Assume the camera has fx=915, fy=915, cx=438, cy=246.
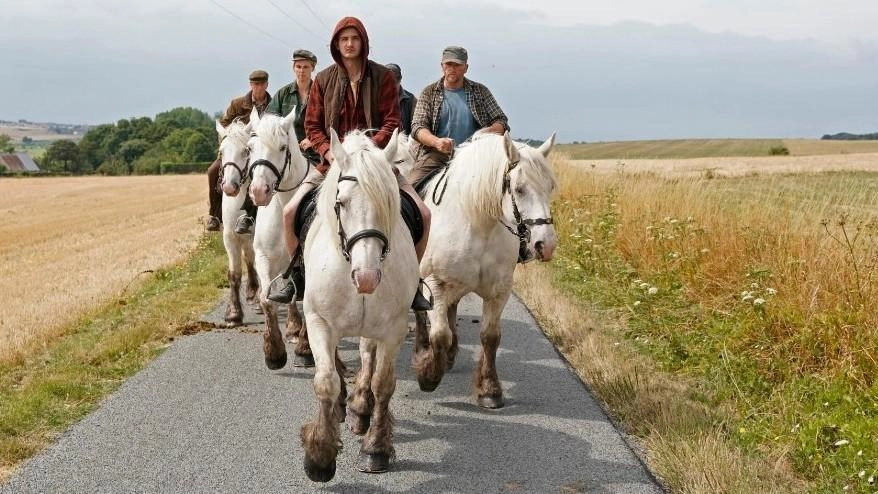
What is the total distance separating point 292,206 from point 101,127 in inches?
4672

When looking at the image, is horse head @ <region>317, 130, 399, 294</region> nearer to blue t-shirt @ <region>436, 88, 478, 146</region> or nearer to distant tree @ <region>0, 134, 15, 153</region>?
blue t-shirt @ <region>436, 88, 478, 146</region>

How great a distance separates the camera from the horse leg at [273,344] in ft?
25.9

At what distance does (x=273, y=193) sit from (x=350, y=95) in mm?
1395

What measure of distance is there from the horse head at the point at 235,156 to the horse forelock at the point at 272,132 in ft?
3.63

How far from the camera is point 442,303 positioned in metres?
7.13

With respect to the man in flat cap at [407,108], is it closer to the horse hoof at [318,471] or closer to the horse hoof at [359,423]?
the horse hoof at [359,423]

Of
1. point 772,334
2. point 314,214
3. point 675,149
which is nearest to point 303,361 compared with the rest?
point 314,214

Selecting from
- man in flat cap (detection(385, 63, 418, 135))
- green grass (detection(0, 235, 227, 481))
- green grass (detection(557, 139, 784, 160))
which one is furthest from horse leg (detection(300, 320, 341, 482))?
green grass (detection(557, 139, 784, 160))

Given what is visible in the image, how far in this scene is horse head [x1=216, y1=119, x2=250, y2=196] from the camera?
29.8ft

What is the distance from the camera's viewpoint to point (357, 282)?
4.84 meters

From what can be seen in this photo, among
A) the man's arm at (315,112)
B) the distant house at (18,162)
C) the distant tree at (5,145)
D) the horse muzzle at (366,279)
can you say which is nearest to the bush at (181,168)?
the distant house at (18,162)

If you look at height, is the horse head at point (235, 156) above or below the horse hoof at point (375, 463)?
above

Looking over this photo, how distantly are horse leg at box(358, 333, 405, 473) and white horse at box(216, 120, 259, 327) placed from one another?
147 inches

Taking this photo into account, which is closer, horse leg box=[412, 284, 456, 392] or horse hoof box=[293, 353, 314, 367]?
horse leg box=[412, 284, 456, 392]
